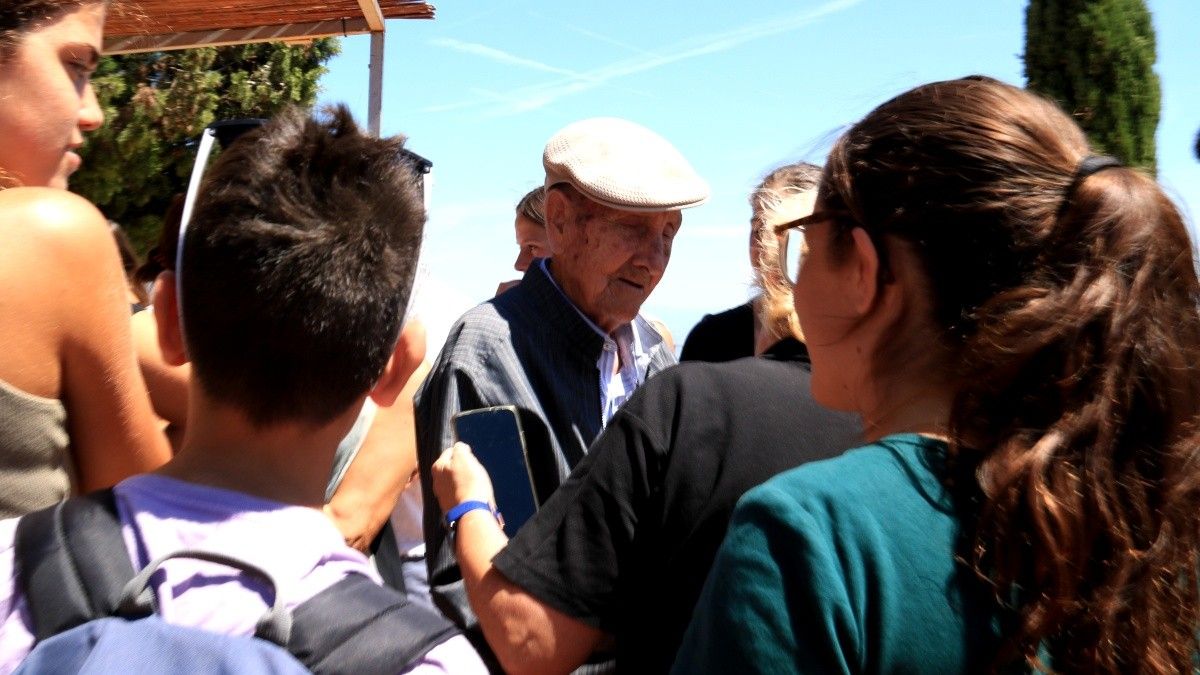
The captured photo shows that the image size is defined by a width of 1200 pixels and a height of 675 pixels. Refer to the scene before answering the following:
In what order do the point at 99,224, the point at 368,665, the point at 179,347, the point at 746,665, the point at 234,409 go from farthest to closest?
the point at 99,224 → the point at 179,347 → the point at 234,409 → the point at 746,665 → the point at 368,665

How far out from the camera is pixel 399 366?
58.5 inches

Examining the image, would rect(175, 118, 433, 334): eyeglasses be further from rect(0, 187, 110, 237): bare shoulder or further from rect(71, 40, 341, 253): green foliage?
rect(71, 40, 341, 253): green foliage

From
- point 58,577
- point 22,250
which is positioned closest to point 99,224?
point 22,250

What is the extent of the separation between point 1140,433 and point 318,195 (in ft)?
3.39

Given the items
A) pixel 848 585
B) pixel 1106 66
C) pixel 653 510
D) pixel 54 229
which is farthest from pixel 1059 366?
pixel 1106 66

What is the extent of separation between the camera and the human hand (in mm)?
1988

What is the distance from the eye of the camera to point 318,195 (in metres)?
1.38

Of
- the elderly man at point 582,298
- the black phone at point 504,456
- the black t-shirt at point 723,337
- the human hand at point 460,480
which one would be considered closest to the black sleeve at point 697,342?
the black t-shirt at point 723,337

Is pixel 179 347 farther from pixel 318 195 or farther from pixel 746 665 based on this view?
pixel 746 665

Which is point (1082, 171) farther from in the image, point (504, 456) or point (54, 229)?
point (54, 229)

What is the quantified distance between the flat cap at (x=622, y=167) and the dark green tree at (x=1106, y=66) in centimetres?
950

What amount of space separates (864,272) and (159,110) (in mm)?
16164

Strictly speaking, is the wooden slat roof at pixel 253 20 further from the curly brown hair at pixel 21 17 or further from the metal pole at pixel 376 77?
the curly brown hair at pixel 21 17

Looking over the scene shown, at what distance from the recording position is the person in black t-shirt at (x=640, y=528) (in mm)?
1769
